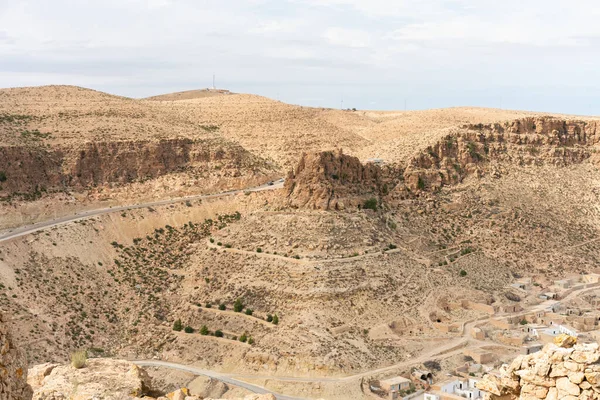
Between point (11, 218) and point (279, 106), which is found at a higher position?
point (279, 106)

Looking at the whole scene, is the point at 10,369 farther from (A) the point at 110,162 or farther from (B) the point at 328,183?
(A) the point at 110,162

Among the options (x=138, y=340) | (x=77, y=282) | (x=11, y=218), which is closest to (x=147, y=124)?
(x=11, y=218)

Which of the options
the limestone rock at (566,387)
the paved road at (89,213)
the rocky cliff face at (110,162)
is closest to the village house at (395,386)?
the paved road at (89,213)

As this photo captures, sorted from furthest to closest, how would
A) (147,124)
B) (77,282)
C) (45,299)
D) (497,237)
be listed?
(147,124) < (497,237) < (77,282) < (45,299)

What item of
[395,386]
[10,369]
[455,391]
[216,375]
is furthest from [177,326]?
[10,369]

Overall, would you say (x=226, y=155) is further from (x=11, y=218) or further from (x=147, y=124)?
(x=11, y=218)

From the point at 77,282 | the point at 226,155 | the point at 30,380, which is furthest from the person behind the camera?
the point at 226,155
